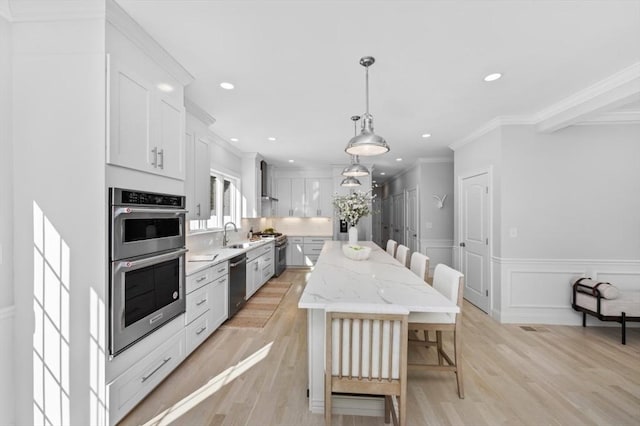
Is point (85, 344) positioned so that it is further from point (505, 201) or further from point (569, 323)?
point (569, 323)

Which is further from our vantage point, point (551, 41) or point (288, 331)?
point (288, 331)

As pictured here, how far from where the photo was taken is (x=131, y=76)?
5.94ft

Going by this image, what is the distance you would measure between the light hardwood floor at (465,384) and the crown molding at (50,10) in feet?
8.63

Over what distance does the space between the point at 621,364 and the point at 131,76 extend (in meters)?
4.76

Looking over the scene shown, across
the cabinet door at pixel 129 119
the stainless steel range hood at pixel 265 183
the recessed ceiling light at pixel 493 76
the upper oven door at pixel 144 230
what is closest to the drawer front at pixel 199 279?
the upper oven door at pixel 144 230

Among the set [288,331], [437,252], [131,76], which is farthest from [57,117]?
[437,252]

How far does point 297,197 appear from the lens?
7.23m

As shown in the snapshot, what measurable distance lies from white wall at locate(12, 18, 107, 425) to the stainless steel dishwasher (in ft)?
6.36

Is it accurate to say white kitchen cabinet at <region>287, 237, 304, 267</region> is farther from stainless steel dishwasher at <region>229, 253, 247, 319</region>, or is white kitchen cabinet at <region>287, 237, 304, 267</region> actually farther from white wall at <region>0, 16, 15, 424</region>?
white wall at <region>0, 16, 15, 424</region>

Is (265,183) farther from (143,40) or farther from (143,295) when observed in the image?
(143,295)

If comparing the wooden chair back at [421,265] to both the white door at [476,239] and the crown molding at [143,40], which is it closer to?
the white door at [476,239]

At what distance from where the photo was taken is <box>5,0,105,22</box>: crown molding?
1.62 meters

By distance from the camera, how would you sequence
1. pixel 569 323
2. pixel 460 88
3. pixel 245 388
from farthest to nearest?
pixel 569 323 → pixel 460 88 → pixel 245 388

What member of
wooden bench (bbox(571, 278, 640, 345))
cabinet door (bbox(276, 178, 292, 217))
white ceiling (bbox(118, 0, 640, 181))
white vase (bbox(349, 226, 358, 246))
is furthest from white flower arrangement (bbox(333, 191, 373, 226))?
cabinet door (bbox(276, 178, 292, 217))
